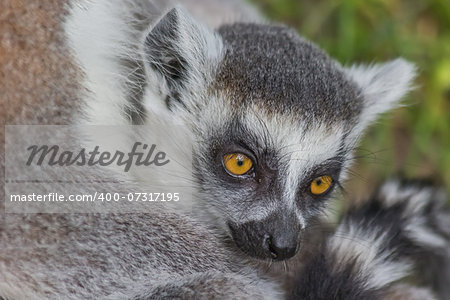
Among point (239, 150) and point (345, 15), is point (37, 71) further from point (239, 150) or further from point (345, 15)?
point (345, 15)

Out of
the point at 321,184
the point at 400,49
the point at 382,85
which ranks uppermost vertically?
the point at 400,49

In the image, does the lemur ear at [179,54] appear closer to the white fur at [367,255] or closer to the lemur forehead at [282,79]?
the lemur forehead at [282,79]

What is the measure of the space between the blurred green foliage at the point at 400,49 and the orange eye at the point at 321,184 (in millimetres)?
1752

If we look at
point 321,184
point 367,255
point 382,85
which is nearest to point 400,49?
point 382,85

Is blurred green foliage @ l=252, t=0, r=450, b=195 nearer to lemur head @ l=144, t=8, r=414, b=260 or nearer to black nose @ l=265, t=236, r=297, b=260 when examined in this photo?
lemur head @ l=144, t=8, r=414, b=260

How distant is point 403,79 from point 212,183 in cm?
117

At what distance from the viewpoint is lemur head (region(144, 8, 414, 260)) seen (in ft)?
8.54

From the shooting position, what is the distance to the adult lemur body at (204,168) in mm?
2373

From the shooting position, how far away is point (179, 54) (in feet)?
9.01

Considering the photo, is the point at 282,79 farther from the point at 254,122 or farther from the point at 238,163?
the point at 238,163

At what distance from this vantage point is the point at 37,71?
244 cm

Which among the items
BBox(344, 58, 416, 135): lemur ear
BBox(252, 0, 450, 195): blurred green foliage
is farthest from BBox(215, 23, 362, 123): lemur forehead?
BBox(252, 0, 450, 195): blurred green foliage

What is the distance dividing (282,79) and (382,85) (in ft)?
2.30

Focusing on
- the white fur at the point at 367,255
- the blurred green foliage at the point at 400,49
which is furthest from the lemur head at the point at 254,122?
the blurred green foliage at the point at 400,49
